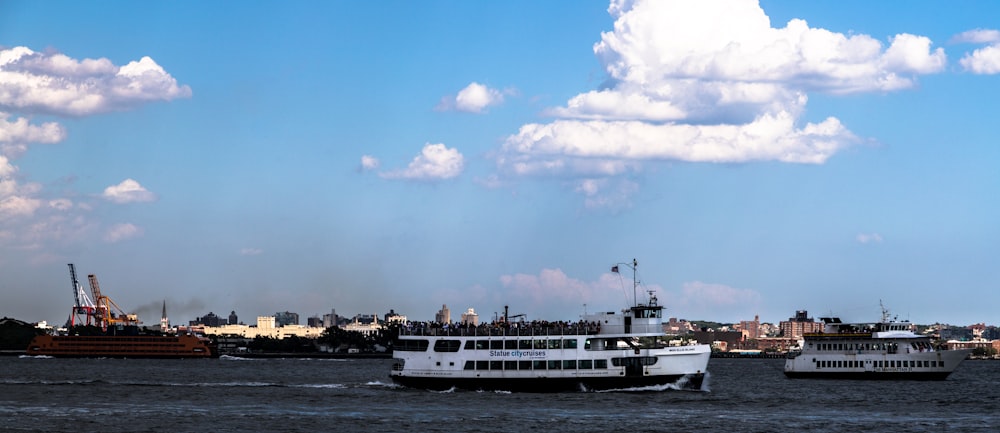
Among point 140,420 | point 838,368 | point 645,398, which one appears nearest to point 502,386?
point 645,398

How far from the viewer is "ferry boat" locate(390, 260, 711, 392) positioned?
9125 cm

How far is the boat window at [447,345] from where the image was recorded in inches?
3642

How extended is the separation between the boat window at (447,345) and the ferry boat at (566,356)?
70 mm

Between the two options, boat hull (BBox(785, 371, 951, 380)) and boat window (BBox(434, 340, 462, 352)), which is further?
boat hull (BBox(785, 371, 951, 380))

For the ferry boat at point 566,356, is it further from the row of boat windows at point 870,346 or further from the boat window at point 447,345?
the row of boat windows at point 870,346

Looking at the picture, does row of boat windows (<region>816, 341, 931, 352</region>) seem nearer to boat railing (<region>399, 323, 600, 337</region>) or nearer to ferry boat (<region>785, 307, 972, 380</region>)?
ferry boat (<region>785, 307, 972, 380</region>)

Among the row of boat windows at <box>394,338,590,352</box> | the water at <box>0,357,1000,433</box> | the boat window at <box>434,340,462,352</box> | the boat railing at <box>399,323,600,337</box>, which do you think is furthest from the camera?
the boat window at <box>434,340,462,352</box>

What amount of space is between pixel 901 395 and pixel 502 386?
32.0m

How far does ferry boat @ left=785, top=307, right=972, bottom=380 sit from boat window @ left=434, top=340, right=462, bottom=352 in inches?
1944

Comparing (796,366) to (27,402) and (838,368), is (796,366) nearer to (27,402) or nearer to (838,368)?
(838,368)

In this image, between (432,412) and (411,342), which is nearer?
(432,412)

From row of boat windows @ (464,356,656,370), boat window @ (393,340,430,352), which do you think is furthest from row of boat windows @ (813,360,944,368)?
boat window @ (393,340,430,352)

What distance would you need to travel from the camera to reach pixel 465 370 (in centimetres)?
9231

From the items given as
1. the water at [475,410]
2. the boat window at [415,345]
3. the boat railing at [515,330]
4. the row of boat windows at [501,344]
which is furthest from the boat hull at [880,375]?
the boat window at [415,345]
